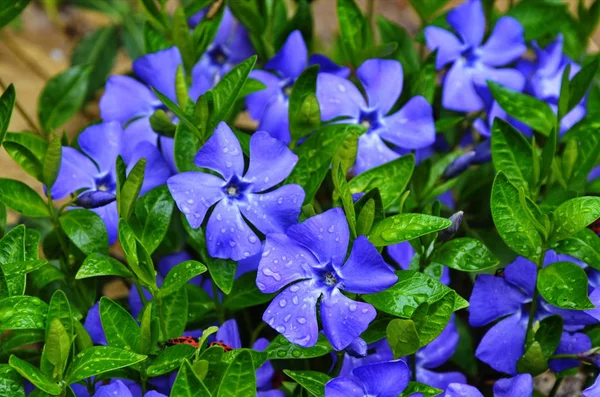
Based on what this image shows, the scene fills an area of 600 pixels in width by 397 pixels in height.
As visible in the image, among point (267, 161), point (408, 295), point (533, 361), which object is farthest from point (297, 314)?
point (533, 361)

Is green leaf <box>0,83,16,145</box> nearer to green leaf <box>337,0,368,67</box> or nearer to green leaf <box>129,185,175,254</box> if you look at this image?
green leaf <box>129,185,175,254</box>

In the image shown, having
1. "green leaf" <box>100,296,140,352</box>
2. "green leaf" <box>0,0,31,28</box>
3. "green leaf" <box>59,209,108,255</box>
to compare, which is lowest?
"green leaf" <box>100,296,140,352</box>

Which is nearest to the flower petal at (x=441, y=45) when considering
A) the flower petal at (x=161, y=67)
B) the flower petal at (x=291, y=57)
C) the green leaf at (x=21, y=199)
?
the flower petal at (x=291, y=57)

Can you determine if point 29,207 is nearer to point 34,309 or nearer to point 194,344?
point 34,309

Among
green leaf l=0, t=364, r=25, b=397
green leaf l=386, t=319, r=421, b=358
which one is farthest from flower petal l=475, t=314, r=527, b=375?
green leaf l=0, t=364, r=25, b=397

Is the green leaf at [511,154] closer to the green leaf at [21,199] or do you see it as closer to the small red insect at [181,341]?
the small red insect at [181,341]

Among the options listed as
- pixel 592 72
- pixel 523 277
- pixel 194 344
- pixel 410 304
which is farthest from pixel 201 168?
pixel 592 72
